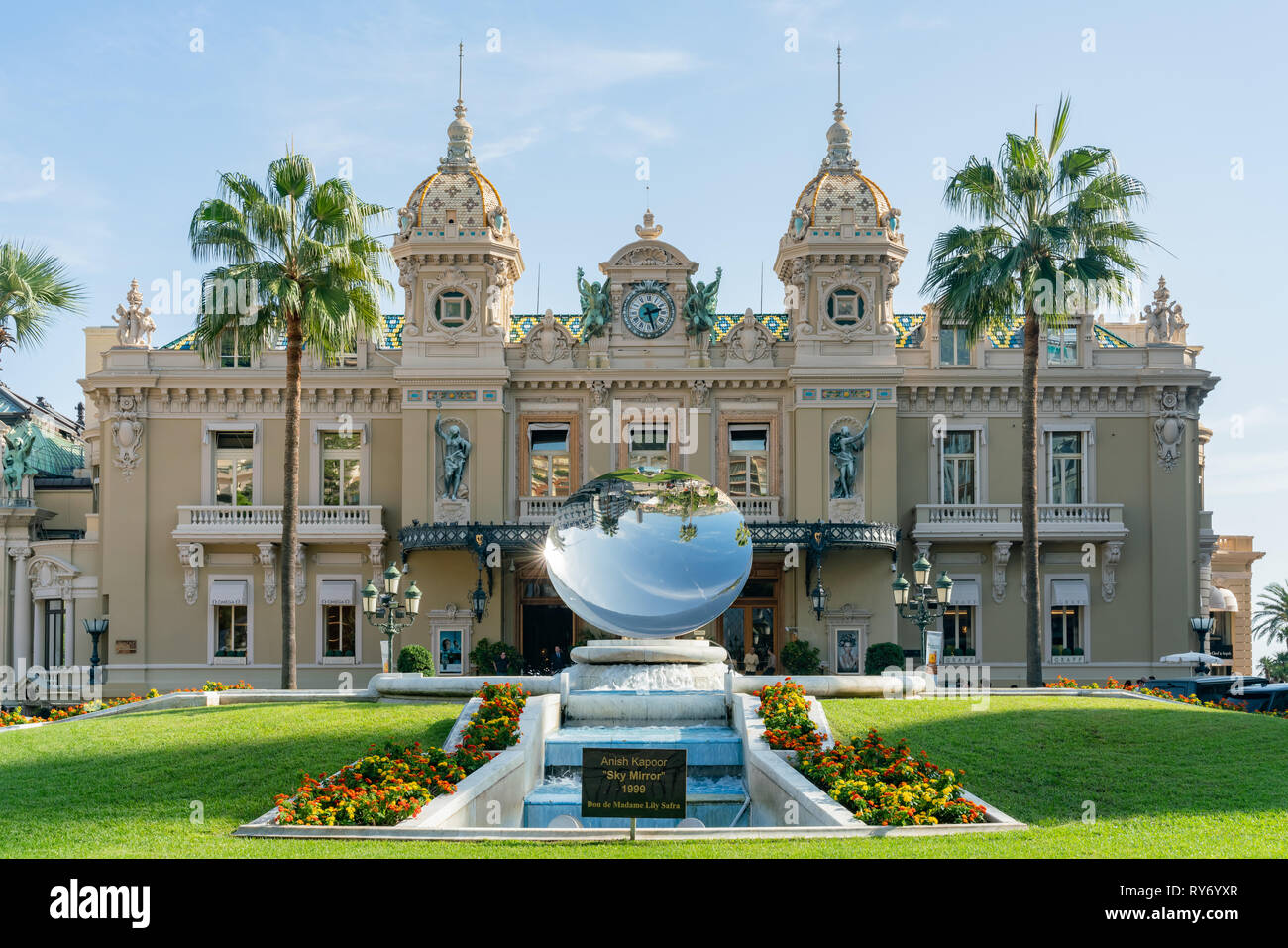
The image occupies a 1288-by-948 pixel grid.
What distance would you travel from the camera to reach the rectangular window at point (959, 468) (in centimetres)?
4097

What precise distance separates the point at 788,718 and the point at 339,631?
22261 millimetres

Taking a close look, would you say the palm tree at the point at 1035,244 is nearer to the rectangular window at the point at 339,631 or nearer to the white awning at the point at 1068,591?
the white awning at the point at 1068,591

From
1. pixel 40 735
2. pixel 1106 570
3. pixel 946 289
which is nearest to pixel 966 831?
pixel 40 735

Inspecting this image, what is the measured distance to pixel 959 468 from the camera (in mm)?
41125

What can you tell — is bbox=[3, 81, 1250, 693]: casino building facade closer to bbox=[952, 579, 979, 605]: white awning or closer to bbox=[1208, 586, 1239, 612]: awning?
bbox=[952, 579, 979, 605]: white awning

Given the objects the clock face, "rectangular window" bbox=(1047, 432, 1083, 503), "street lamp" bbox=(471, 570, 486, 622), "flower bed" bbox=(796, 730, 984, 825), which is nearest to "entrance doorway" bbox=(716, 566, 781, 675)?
"street lamp" bbox=(471, 570, 486, 622)

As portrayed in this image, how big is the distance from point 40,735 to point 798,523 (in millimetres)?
21580

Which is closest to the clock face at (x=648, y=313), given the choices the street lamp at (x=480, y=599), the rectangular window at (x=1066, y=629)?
the street lamp at (x=480, y=599)

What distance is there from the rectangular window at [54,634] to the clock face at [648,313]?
64.7 feet

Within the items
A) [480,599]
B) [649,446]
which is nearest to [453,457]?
[480,599]

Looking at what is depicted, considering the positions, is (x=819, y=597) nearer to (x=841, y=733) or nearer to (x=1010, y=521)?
(x=1010, y=521)

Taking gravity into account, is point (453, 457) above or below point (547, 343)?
below

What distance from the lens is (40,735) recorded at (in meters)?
22.4
